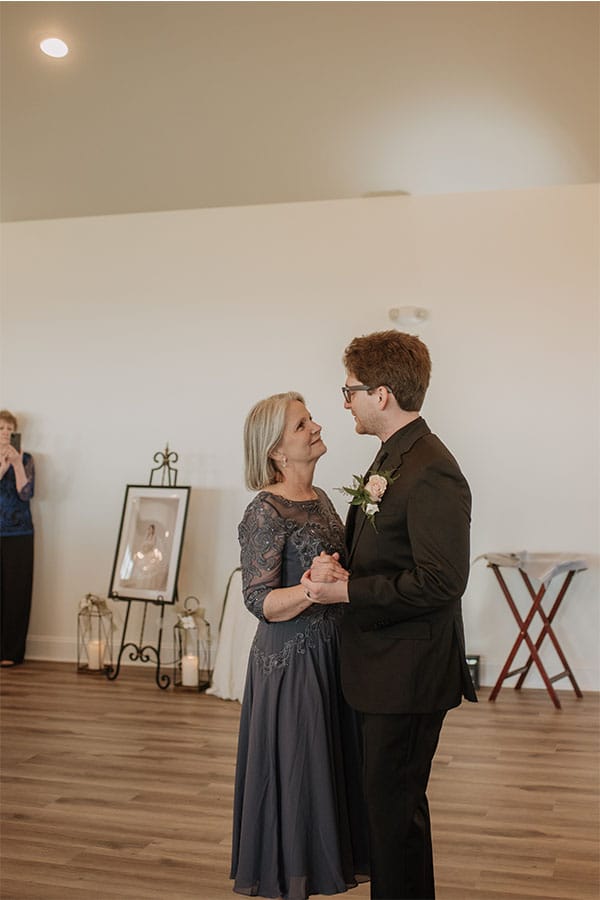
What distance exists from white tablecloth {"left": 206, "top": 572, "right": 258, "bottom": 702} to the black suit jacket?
3.44 metres

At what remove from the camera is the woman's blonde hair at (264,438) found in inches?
113

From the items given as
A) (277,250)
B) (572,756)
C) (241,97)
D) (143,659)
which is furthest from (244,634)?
(241,97)

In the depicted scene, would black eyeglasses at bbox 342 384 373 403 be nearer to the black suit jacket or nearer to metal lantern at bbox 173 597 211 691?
the black suit jacket

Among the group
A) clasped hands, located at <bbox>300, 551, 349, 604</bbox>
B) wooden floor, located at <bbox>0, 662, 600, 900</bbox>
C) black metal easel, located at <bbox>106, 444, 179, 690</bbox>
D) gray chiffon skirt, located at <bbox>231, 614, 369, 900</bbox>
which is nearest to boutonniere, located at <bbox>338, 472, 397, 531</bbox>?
clasped hands, located at <bbox>300, 551, 349, 604</bbox>

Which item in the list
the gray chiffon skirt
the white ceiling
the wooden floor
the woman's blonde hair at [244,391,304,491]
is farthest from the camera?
the white ceiling

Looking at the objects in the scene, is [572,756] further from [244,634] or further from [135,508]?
[135,508]

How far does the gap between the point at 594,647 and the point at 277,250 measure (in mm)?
3450

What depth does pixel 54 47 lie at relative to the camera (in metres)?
5.82

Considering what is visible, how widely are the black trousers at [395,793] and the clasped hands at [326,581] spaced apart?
316 mm

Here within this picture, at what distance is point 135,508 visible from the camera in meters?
6.80

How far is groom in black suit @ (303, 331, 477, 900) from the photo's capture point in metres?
2.41

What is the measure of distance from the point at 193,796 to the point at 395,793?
1925mm

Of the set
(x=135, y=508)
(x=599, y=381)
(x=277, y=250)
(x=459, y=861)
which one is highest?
(x=277, y=250)

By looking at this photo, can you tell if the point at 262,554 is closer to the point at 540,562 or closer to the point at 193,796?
the point at 193,796
